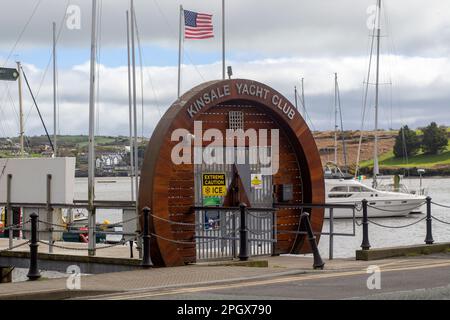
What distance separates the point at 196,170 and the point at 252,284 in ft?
18.2

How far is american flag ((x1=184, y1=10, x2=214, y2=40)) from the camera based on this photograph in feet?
111

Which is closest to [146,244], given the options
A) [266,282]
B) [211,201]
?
[211,201]

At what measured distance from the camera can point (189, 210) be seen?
1867 centimetres

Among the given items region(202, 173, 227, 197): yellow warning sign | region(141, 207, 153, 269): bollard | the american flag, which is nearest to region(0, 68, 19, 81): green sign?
region(141, 207, 153, 269): bollard

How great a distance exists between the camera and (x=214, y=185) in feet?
63.9

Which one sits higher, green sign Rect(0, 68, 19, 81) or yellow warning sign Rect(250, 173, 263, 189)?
green sign Rect(0, 68, 19, 81)

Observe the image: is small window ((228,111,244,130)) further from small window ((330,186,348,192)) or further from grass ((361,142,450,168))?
grass ((361,142,450,168))

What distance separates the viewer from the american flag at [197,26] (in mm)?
33969

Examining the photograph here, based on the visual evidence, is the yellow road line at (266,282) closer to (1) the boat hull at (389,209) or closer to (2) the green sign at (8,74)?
(2) the green sign at (8,74)

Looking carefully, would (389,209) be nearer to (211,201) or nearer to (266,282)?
(211,201)

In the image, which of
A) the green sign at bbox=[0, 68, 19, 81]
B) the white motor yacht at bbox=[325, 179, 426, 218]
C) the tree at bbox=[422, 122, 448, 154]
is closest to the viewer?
the green sign at bbox=[0, 68, 19, 81]

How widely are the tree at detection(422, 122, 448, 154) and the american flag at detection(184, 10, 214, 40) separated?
13352 centimetres

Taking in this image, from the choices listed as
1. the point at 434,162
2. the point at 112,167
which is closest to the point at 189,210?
the point at 112,167

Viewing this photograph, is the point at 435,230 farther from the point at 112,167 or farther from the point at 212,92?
the point at 212,92
